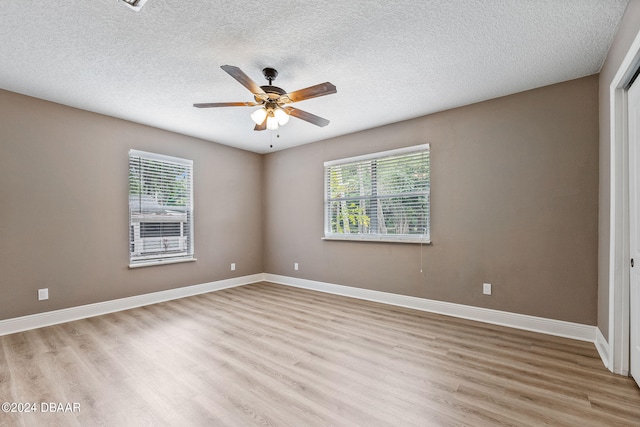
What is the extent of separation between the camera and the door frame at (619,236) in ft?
7.41

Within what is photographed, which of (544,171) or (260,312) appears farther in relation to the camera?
(260,312)

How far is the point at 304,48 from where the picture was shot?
251 cm

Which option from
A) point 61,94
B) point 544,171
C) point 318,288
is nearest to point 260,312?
point 318,288

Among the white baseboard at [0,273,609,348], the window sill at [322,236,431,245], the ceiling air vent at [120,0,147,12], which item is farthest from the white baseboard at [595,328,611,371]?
the ceiling air vent at [120,0,147,12]

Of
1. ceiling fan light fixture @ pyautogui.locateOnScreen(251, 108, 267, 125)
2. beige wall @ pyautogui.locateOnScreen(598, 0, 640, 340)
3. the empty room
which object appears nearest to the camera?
the empty room

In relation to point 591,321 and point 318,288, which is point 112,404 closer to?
point 318,288

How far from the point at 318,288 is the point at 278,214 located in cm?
166

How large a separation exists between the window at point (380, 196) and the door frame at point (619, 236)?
73.9 inches

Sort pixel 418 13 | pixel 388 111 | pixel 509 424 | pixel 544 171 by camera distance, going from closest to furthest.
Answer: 1. pixel 509 424
2. pixel 418 13
3. pixel 544 171
4. pixel 388 111

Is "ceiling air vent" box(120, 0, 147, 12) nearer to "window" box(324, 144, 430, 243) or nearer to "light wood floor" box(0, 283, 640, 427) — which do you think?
"light wood floor" box(0, 283, 640, 427)

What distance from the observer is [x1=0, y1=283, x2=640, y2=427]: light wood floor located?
184 cm

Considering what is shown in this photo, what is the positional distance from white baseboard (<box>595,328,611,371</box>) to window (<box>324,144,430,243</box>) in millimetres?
1839

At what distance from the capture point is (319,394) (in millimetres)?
2062

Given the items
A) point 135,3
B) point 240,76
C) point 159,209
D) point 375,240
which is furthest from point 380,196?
point 135,3
